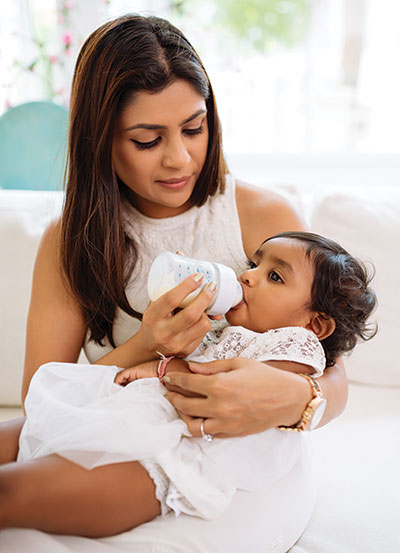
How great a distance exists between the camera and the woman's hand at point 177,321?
3.54ft

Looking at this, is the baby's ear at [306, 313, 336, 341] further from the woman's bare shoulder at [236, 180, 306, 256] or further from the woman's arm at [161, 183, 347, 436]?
the woman's bare shoulder at [236, 180, 306, 256]

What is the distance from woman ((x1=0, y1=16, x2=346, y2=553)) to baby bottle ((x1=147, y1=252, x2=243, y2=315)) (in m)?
0.04

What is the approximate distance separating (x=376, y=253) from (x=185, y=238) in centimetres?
63

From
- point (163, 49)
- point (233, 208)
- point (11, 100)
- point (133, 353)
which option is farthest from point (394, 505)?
point (11, 100)

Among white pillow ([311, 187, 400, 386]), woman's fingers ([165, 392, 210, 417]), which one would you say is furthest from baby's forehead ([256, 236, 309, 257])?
white pillow ([311, 187, 400, 386])

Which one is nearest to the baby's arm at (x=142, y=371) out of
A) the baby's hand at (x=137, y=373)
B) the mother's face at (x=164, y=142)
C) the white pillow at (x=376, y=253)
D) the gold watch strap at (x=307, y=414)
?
the baby's hand at (x=137, y=373)

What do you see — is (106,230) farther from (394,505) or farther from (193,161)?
(394,505)

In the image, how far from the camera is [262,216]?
1.53 meters

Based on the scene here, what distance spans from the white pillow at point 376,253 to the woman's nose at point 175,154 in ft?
2.41

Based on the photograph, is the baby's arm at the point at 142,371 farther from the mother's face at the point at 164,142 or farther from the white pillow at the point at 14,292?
the white pillow at the point at 14,292

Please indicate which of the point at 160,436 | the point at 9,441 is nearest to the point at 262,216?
the point at 160,436

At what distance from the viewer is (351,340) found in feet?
4.36

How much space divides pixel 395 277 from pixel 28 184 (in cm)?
139

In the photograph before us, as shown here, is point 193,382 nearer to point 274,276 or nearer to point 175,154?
point 274,276
